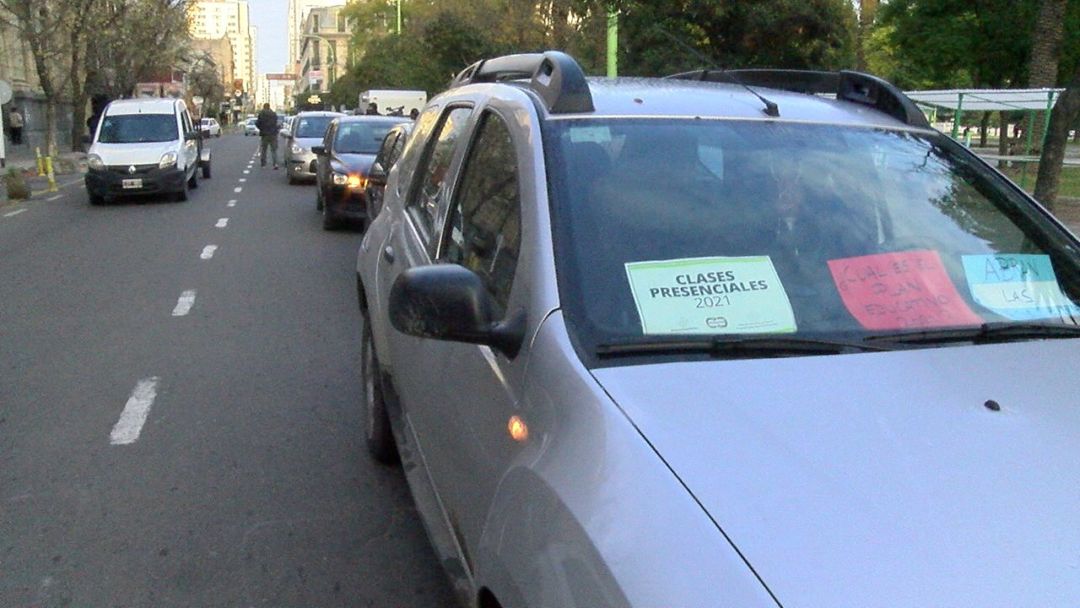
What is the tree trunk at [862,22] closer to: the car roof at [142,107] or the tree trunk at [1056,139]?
the car roof at [142,107]

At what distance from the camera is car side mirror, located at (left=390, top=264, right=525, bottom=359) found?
2680 millimetres

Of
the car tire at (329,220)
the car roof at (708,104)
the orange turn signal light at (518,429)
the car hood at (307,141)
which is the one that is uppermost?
the car roof at (708,104)

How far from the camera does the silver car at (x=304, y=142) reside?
24312 mm

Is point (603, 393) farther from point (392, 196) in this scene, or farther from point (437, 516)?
point (392, 196)

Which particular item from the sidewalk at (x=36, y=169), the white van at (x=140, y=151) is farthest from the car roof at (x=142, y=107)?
the sidewalk at (x=36, y=169)

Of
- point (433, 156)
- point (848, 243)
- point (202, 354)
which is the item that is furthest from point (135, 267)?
point (848, 243)

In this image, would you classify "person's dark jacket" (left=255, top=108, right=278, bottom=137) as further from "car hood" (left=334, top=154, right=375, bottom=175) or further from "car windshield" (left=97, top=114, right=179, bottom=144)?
"car hood" (left=334, top=154, right=375, bottom=175)

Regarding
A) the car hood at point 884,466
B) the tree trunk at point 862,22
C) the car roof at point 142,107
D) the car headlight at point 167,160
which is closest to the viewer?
the car hood at point 884,466

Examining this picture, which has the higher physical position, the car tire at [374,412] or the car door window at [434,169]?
the car door window at [434,169]

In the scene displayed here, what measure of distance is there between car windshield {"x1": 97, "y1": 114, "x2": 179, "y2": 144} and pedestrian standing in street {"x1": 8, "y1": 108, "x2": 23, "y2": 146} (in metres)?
19.2

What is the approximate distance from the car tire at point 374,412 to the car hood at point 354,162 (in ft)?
31.1

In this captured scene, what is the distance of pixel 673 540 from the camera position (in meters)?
1.93

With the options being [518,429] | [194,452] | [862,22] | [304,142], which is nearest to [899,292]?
[518,429]

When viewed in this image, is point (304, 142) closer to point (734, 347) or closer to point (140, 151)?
point (140, 151)
